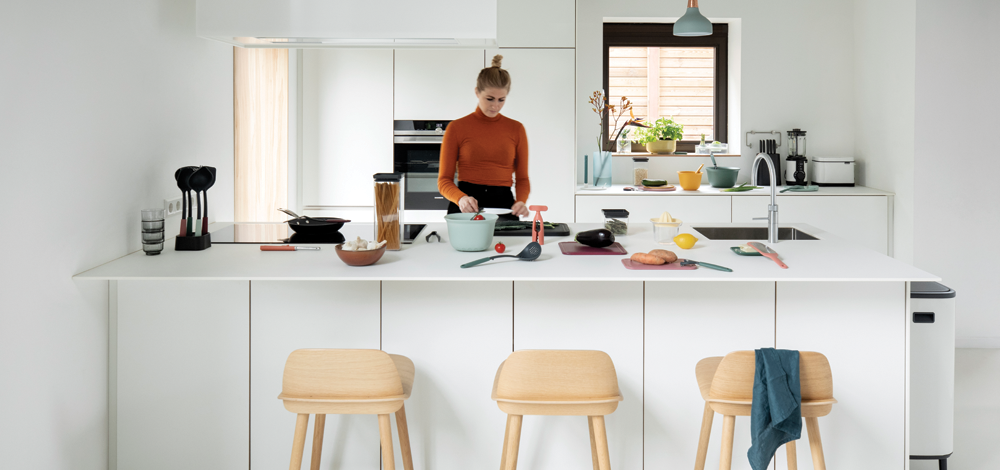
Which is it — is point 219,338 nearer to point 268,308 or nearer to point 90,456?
point 268,308

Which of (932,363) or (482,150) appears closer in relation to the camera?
(932,363)

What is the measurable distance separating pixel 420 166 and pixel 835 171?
9.13 feet

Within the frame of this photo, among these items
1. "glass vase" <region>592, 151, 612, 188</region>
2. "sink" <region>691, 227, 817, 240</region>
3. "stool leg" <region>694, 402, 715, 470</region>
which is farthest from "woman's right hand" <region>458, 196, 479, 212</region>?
"glass vase" <region>592, 151, 612, 188</region>

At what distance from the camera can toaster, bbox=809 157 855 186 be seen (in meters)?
4.77

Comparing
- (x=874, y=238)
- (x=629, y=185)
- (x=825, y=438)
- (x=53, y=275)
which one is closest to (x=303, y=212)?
(x=629, y=185)

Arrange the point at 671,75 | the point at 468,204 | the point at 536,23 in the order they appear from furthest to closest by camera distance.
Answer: the point at 671,75
the point at 536,23
the point at 468,204

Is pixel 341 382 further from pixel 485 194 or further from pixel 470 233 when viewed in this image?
pixel 485 194

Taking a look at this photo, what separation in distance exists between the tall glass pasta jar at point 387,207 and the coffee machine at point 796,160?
3393mm

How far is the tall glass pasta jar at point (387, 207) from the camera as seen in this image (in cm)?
243

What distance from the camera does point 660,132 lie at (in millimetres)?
5145

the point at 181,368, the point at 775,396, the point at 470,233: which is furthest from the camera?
the point at 470,233

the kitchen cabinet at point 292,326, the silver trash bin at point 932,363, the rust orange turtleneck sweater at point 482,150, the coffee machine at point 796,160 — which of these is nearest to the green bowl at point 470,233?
the kitchen cabinet at point 292,326

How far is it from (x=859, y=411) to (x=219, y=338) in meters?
2.08

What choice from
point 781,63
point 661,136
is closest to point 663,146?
point 661,136
